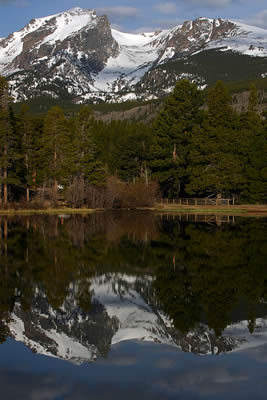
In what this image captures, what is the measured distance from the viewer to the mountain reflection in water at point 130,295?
12164mm

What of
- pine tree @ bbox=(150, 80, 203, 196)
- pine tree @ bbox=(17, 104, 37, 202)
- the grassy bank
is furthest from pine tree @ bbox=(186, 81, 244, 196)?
pine tree @ bbox=(17, 104, 37, 202)

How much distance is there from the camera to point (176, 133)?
73500mm

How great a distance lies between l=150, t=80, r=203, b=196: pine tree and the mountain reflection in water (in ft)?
147

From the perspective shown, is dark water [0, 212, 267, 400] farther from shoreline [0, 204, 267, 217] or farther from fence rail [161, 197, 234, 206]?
fence rail [161, 197, 234, 206]

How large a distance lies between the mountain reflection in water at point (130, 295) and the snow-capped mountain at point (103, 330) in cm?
2

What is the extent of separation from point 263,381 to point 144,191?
6154cm

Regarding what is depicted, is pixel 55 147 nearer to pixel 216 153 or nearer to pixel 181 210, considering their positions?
pixel 181 210

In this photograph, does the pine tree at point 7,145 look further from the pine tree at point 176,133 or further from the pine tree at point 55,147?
the pine tree at point 176,133

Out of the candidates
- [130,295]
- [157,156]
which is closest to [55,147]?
[157,156]

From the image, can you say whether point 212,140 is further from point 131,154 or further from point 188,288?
point 188,288

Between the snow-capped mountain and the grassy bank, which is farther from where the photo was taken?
the grassy bank

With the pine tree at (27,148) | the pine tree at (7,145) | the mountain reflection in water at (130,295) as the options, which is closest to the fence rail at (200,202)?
the pine tree at (27,148)

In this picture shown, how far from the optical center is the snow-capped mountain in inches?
454

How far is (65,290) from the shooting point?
1700 centimetres
